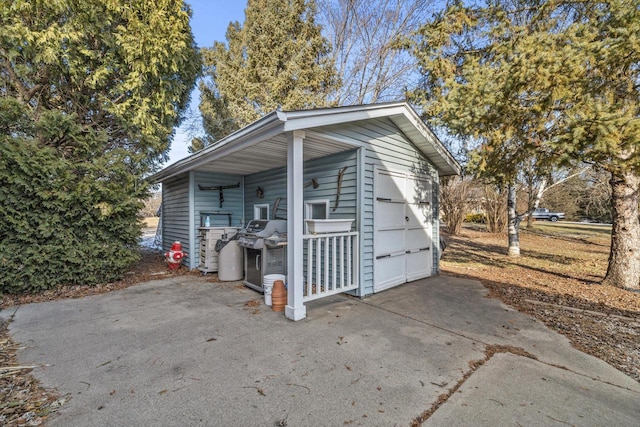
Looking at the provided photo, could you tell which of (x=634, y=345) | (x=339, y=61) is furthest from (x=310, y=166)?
(x=339, y=61)

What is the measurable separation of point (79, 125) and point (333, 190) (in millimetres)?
4482

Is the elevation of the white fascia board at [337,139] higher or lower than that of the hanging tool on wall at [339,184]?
higher

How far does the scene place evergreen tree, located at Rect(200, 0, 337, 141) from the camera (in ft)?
35.0

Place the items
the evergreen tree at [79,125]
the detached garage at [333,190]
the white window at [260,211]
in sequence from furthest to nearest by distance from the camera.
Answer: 1. the white window at [260,211]
2. the evergreen tree at [79,125]
3. the detached garage at [333,190]

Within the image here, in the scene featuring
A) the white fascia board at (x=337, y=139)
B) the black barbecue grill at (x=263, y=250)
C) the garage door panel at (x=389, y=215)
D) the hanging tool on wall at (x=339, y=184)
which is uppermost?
the white fascia board at (x=337, y=139)

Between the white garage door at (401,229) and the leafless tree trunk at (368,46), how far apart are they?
716 centimetres

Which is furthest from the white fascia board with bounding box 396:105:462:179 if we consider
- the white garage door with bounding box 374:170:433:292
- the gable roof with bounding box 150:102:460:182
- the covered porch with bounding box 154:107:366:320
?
the covered porch with bounding box 154:107:366:320

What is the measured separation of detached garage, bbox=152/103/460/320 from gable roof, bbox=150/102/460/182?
0.05ft

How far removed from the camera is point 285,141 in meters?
4.01

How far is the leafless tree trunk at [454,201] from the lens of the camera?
13.9 metres

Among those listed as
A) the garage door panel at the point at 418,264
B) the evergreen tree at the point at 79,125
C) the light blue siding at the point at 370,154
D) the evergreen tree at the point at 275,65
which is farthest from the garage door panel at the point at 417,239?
the evergreen tree at the point at 275,65

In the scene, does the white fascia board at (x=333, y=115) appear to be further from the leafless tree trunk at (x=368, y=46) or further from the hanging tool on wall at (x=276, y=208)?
the leafless tree trunk at (x=368, y=46)

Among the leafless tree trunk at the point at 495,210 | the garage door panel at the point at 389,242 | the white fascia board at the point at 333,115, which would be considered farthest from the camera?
the leafless tree trunk at the point at 495,210

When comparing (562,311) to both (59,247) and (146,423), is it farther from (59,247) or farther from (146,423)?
(59,247)
